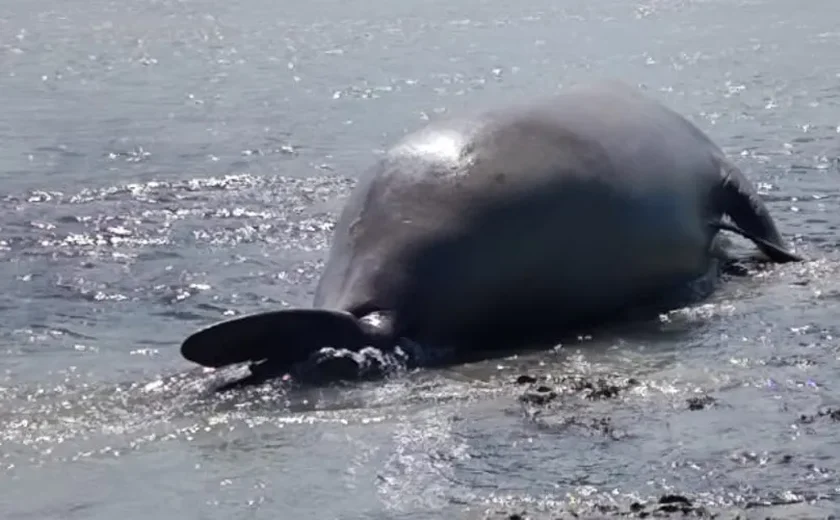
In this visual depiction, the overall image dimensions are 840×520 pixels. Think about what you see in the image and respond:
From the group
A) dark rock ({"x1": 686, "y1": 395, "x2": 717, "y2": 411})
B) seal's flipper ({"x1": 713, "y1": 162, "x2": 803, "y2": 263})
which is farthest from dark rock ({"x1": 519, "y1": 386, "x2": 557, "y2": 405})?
seal's flipper ({"x1": 713, "y1": 162, "x2": 803, "y2": 263})

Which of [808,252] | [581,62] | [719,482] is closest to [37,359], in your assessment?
[719,482]

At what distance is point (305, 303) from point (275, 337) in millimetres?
1523

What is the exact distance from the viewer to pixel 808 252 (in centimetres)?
971

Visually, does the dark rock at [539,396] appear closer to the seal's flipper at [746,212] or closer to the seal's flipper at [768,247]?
the seal's flipper at [768,247]

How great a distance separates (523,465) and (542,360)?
186cm

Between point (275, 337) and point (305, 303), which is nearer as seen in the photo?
point (275, 337)

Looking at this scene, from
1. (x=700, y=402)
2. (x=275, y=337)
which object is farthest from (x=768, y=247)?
(x=275, y=337)

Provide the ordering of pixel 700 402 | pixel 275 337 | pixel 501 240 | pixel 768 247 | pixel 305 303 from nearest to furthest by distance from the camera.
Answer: pixel 700 402, pixel 275 337, pixel 501 240, pixel 305 303, pixel 768 247

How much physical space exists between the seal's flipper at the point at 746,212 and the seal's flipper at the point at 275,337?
10.1 feet

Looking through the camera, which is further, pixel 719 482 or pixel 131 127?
pixel 131 127

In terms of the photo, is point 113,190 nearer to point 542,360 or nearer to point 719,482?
point 542,360

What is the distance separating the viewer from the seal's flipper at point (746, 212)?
9789 millimetres

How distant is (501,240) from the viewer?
320 inches

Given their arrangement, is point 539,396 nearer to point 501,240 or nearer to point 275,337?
point 275,337
